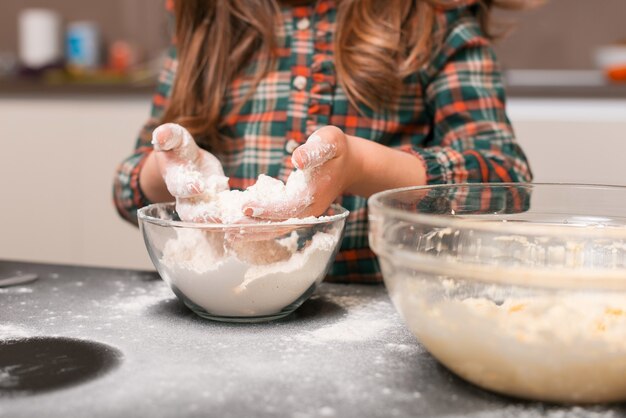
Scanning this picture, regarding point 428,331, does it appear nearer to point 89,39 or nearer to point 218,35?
point 218,35

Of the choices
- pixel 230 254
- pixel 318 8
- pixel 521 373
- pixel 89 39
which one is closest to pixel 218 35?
pixel 318 8

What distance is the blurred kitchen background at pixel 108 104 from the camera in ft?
5.77

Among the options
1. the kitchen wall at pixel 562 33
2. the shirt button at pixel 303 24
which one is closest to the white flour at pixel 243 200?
the shirt button at pixel 303 24

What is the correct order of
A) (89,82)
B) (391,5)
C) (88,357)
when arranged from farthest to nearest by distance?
(89,82) < (391,5) < (88,357)

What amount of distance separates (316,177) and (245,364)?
0.65 feet

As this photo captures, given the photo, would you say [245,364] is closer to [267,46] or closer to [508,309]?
[508,309]

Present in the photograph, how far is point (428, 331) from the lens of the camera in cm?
56

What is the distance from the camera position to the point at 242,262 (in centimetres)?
69

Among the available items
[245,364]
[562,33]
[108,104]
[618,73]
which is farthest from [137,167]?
[562,33]

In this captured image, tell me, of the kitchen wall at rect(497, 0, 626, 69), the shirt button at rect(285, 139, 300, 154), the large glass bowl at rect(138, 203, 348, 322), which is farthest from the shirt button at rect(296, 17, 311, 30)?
the kitchen wall at rect(497, 0, 626, 69)

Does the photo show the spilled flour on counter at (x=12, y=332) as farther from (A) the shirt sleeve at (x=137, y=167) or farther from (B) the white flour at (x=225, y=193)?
(A) the shirt sleeve at (x=137, y=167)

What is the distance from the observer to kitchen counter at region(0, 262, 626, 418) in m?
0.51

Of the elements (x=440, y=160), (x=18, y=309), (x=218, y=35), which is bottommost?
(x=18, y=309)

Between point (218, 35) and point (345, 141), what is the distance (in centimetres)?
42
